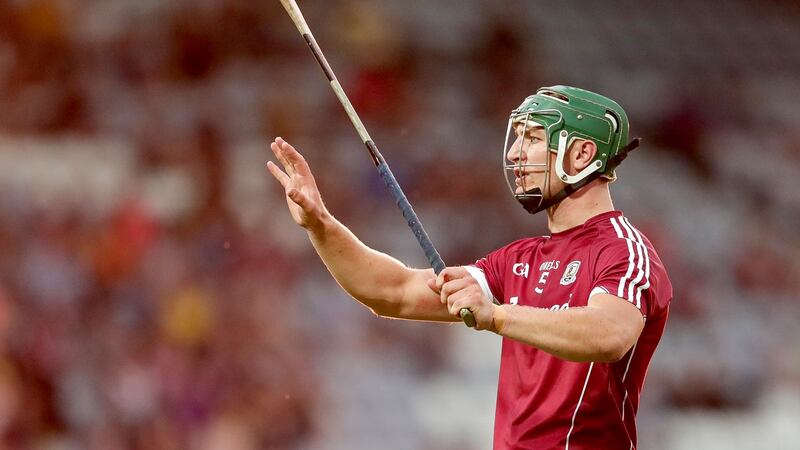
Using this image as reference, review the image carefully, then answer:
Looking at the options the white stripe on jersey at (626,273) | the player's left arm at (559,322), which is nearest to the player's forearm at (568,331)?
the player's left arm at (559,322)

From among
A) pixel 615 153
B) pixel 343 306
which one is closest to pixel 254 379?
pixel 343 306

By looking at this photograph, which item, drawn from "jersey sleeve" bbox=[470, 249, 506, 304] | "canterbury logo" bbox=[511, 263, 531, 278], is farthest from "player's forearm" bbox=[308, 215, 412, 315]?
"canterbury logo" bbox=[511, 263, 531, 278]

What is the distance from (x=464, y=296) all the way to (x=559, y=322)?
0.28 metres

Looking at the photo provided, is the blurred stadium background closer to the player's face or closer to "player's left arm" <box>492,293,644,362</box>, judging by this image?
the player's face

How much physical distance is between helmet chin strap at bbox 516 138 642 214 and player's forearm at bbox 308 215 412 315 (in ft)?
1.84

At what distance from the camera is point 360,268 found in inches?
172

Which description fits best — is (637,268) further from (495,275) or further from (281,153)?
(281,153)

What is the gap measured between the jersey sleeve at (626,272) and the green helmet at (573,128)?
347 mm

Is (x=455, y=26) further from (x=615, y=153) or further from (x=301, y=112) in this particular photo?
(x=615, y=153)

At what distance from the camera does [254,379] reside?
802 centimetres

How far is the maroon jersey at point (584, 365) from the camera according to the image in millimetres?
3748

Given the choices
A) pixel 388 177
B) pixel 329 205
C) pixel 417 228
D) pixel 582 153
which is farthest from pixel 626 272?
pixel 329 205

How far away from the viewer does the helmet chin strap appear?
4.10 m

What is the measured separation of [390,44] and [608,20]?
2.53 metres
